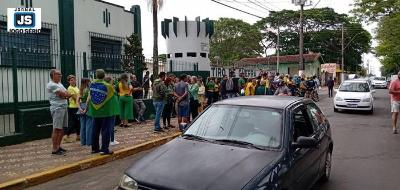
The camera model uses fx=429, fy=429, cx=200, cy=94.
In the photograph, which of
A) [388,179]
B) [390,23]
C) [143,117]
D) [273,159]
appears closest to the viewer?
[273,159]

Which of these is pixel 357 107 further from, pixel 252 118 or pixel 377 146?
pixel 252 118

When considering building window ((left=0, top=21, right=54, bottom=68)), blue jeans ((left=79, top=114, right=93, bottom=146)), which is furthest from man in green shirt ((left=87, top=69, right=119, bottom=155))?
building window ((left=0, top=21, right=54, bottom=68))

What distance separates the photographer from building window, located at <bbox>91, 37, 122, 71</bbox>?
43.4 ft

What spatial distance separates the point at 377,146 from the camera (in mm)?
10406

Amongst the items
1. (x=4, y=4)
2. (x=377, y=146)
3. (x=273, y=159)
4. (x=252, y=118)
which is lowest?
(x=377, y=146)

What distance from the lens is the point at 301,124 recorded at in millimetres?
5598

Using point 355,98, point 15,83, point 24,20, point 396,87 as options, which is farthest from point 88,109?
point 355,98

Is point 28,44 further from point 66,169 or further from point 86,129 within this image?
point 66,169

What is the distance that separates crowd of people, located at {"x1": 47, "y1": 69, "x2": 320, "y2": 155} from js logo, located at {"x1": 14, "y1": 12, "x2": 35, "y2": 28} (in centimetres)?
360

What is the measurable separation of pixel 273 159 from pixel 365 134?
8980 mm

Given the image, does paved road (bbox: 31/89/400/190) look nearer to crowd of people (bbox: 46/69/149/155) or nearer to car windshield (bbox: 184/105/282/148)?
crowd of people (bbox: 46/69/149/155)

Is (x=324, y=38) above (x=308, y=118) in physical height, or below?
above

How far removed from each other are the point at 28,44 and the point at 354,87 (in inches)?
534

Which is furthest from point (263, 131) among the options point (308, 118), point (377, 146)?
point (377, 146)
